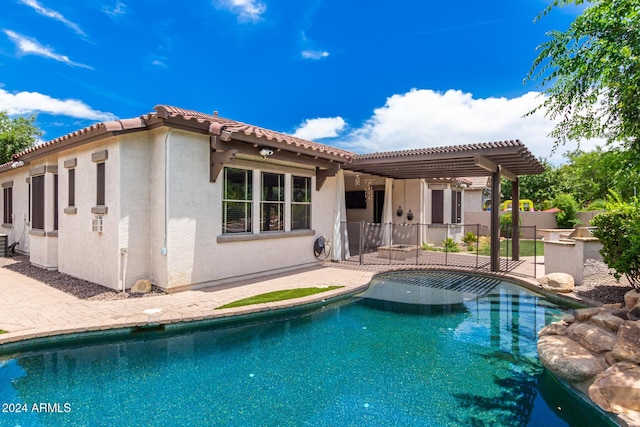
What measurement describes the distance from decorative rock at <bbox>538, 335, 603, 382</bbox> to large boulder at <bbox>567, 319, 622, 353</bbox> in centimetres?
9

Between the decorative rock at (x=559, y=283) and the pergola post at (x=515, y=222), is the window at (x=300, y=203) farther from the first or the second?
the pergola post at (x=515, y=222)

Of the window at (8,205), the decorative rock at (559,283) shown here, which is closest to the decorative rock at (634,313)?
the decorative rock at (559,283)

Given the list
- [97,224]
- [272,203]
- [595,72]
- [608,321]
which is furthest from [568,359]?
[97,224]

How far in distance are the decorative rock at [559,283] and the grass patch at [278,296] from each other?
5.65m

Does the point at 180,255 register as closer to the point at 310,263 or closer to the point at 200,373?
the point at 200,373

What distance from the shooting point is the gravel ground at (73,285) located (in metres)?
7.63

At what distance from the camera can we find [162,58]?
16.0 meters

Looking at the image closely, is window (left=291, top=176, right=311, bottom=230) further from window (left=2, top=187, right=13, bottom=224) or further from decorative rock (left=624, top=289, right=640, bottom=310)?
window (left=2, top=187, right=13, bottom=224)

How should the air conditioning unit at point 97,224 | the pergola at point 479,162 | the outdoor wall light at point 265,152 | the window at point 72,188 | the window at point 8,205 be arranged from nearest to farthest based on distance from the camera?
1. the air conditioning unit at point 97,224
2. the outdoor wall light at point 265,152
3. the window at point 72,188
4. the pergola at point 479,162
5. the window at point 8,205

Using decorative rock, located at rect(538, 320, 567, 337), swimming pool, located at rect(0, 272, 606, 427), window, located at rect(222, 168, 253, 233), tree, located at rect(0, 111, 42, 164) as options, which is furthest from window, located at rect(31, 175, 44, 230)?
tree, located at rect(0, 111, 42, 164)

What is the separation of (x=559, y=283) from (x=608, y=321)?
159 inches

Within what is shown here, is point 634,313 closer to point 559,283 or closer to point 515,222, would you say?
point 559,283

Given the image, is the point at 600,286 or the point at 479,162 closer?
the point at 600,286

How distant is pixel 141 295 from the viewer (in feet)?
25.4
